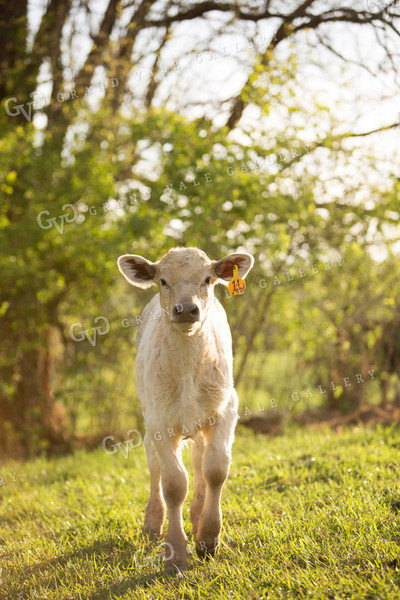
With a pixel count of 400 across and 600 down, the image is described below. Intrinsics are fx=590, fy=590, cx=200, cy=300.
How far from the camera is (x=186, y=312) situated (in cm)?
432

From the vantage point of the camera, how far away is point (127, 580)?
419 cm

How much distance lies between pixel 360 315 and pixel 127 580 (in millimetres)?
7443

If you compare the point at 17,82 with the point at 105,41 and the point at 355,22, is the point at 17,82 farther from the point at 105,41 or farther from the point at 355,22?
the point at 355,22

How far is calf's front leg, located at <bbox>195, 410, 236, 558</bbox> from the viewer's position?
440 cm

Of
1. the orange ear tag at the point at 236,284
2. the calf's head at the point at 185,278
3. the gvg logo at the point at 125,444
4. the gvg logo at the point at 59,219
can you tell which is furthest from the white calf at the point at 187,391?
the gvg logo at the point at 59,219

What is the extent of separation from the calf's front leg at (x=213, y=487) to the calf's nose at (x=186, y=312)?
0.92 m

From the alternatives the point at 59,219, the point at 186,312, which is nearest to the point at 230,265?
the point at 186,312

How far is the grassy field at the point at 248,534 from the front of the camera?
12.3 ft

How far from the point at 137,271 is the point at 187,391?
121 centimetres

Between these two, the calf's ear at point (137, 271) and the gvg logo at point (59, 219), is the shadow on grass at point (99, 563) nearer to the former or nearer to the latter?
the calf's ear at point (137, 271)

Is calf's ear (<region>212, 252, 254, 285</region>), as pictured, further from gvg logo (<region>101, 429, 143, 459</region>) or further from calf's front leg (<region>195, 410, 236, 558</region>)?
gvg logo (<region>101, 429, 143, 459</region>)

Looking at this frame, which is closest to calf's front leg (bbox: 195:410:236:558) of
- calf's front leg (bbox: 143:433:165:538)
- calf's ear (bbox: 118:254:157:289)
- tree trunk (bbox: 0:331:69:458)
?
calf's front leg (bbox: 143:433:165:538)

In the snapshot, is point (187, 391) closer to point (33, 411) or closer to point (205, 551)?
point (205, 551)

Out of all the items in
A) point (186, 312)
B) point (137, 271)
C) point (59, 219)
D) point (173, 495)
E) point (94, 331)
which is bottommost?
point (173, 495)
